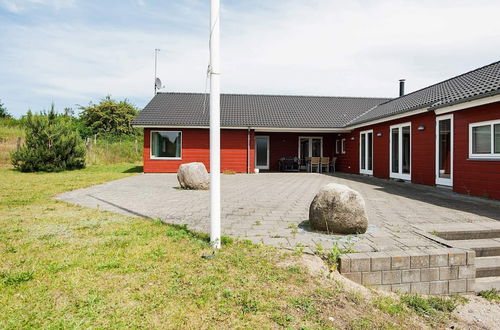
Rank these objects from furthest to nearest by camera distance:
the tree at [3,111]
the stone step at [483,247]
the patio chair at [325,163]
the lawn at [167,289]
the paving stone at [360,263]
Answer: the tree at [3,111]
the patio chair at [325,163]
the stone step at [483,247]
the paving stone at [360,263]
the lawn at [167,289]

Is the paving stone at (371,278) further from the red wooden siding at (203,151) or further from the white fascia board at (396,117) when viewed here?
the red wooden siding at (203,151)

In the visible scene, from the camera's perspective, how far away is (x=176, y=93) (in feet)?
64.3

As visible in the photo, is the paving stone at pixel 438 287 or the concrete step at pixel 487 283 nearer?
the paving stone at pixel 438 287

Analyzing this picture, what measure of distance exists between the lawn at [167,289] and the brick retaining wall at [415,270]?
33 centimetres

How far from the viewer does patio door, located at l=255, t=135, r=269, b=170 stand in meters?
19.1

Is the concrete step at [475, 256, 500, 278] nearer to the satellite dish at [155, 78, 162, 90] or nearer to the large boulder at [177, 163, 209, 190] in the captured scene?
the large boulder at [177, 163, 209, 190]

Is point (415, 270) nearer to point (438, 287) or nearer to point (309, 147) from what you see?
point (438, 287)

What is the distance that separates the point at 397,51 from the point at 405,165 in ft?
18.5

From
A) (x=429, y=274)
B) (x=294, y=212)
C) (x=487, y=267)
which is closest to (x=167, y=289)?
(x=429, y=274)

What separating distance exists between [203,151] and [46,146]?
25.1 ft

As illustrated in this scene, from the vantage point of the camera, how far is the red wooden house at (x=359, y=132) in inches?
297

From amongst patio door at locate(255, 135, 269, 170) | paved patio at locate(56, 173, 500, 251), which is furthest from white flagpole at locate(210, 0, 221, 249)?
patio door at locate(255, 135, 269, 170)

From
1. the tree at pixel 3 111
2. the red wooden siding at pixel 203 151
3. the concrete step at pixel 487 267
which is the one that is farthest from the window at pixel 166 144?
the tree at pixel 3 111

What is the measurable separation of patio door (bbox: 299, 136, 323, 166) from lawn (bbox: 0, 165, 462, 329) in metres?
15.8
